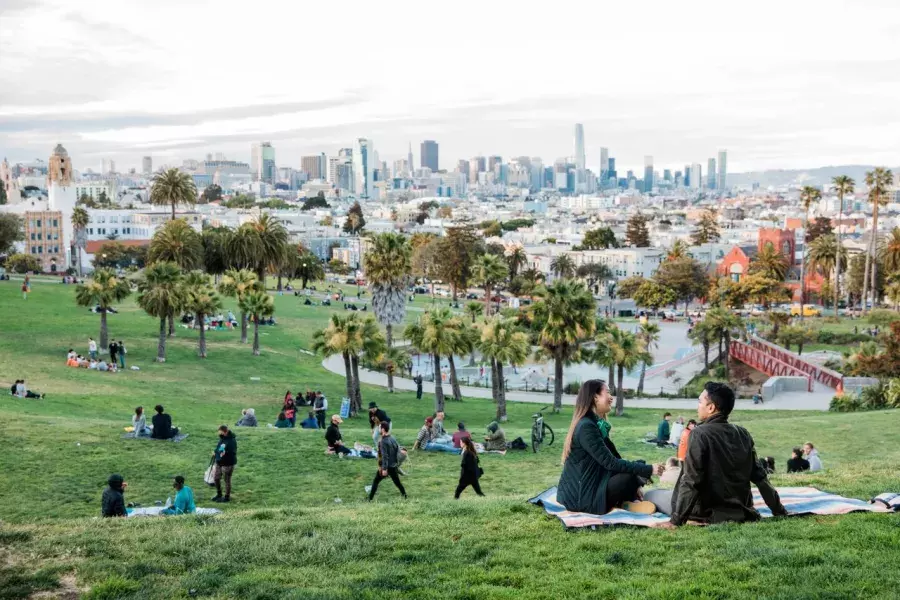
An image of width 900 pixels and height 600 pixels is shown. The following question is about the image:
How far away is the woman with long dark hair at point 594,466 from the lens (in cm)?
903

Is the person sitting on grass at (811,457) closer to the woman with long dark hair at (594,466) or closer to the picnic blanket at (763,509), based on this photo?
the picnic blanket at (763,509)

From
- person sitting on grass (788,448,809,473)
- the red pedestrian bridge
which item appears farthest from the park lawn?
the red pedestrian bridge

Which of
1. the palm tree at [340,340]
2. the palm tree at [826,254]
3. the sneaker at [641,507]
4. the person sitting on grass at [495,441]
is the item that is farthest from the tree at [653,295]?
the sneaker at [641,507]

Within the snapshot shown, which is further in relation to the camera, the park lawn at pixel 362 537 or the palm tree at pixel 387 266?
the palm tree at pixel 387 266

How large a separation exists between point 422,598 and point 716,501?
3.21 meters

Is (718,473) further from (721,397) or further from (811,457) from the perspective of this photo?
(811,457)

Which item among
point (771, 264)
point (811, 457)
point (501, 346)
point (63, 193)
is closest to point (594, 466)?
point (811, 457)

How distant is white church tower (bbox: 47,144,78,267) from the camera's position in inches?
4402

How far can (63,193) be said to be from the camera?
382 ft

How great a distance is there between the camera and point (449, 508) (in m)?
10.8

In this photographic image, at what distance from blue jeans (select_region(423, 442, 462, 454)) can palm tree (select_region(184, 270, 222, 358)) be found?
960 inches

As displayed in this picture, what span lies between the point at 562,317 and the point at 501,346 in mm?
3050

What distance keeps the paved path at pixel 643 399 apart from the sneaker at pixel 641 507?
3048 cm

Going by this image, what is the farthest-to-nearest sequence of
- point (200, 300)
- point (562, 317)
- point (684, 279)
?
point (684, 279), point (200, 300), point (562, 317)
